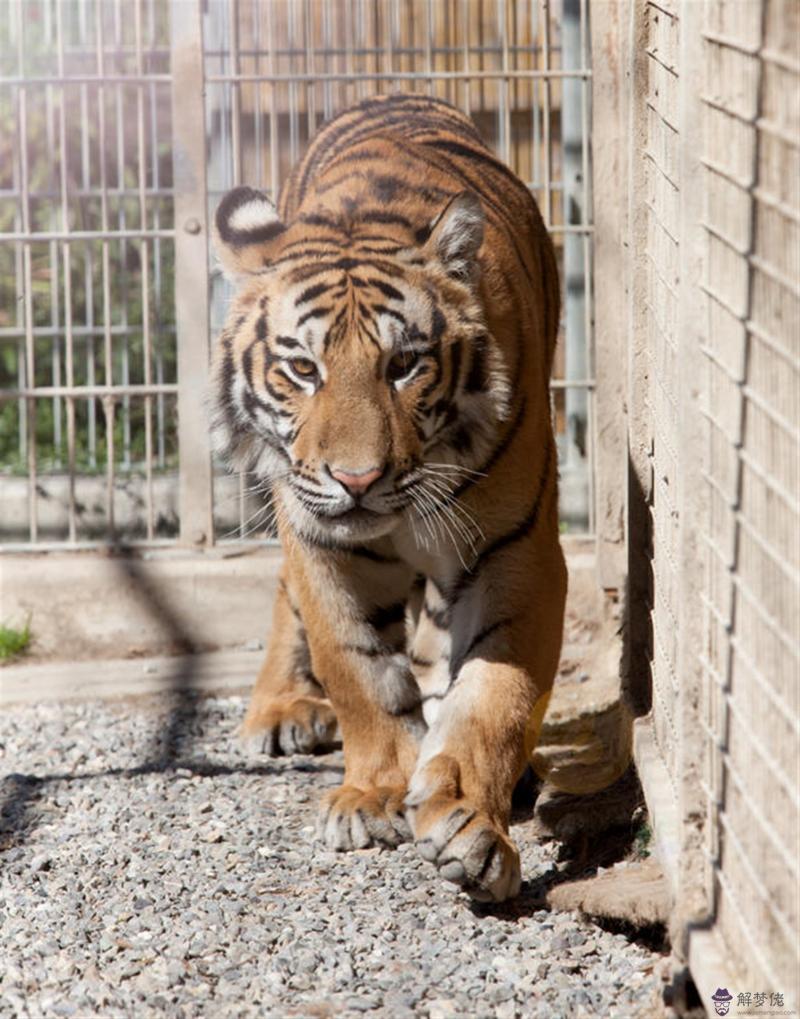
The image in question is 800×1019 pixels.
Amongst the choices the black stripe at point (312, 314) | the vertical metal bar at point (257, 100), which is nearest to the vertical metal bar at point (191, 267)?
the vertical metal bar at point (257, 100)

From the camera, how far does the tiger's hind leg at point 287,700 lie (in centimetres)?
434

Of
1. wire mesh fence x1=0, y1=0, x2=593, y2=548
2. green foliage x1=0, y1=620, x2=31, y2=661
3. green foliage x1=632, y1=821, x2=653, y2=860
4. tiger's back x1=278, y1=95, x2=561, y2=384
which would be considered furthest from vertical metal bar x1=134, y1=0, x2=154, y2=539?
green foliage x1=632, y1=821, x2=653, y2=860

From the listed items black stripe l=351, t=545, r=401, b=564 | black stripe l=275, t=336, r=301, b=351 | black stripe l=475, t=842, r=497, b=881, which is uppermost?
black stripe l=275, t=336, r=301, b=351

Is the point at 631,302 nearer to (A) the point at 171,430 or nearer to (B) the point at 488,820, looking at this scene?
(B) the point at 488,820

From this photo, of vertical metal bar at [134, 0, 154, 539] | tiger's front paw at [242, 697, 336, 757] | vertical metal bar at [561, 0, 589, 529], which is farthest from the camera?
vertical metal bar at [561, 0, 589, 529]

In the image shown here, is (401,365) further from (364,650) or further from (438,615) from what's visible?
(438,615)

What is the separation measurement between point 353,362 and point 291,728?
1282mm

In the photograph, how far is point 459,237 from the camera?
11.7 feet

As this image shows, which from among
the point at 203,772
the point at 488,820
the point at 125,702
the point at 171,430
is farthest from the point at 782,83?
the point at 171,430

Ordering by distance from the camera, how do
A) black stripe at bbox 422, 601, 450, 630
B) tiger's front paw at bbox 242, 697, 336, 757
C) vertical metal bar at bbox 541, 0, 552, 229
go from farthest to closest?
vertical metal bar at bbox 541, 0, 552, 229 → tiger's front paw at bbox 242, 697, 336, 757 → black stripe at bbox 422, 601, 450, 630

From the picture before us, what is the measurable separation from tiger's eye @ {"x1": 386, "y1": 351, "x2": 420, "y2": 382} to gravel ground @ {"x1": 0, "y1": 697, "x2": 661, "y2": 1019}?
98 centimetres

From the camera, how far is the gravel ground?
2.71 meters

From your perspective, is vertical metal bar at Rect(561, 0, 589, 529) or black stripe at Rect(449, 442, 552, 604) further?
vertical metal bar at Rect(561, 0, 589, 529)

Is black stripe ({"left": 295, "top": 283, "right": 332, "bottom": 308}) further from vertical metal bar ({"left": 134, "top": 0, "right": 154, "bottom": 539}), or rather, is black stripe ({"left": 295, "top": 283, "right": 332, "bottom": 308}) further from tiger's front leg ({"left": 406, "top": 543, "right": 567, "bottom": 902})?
vertical metal bar ({"left": 134, "top": 0, "right": 154, "bottom": 539})
